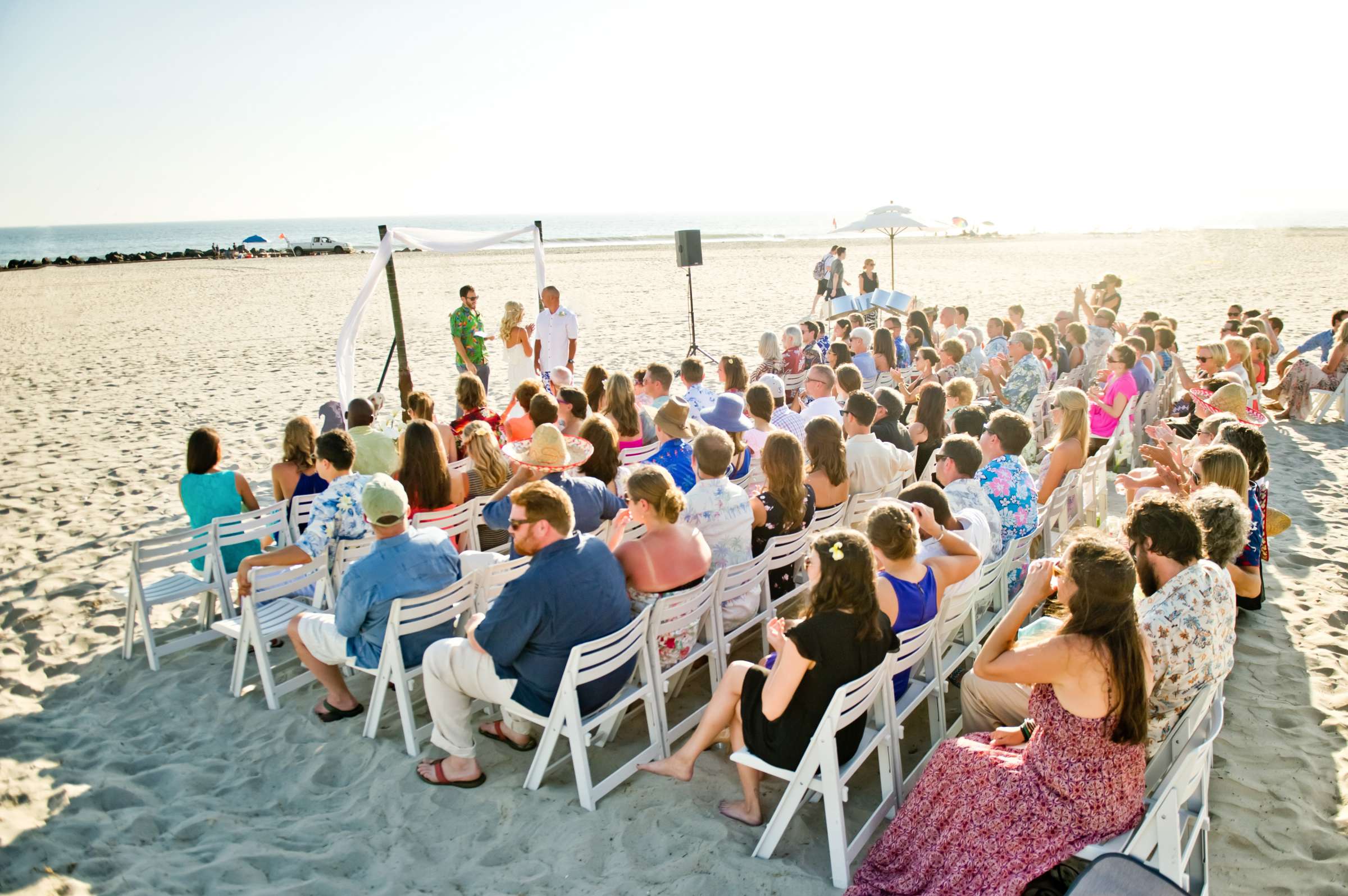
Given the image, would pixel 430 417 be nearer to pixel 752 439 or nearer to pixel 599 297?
pixel 752 439

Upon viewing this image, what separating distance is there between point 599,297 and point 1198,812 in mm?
21835

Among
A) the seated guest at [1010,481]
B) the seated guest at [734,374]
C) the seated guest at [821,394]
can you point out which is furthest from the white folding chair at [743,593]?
the seated guest at [734,374]

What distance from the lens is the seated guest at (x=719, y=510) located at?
4137mm

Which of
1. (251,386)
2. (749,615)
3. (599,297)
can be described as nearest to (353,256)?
(599,297)

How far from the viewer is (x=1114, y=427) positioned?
7055mm

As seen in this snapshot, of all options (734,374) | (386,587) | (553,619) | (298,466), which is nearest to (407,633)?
(386,587)

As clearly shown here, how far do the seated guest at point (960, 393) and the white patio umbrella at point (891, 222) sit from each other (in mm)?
8327

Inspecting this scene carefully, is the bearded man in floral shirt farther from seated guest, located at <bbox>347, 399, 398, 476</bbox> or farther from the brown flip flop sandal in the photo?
the brown flip flop sandal

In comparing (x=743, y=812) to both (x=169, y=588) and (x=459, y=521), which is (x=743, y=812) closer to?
(x=459, y=521)

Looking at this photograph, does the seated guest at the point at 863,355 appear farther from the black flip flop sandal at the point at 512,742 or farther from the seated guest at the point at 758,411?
the black flip flop sandal at the point at 512,742

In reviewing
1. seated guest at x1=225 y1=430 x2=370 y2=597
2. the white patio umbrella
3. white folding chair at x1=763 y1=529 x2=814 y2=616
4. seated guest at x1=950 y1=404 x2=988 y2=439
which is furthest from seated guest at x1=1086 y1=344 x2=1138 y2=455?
the white patio umbrella

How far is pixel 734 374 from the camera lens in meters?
7.47

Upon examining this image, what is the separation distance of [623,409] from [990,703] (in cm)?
364

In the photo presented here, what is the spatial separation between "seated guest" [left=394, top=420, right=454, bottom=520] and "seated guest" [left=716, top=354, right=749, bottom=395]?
3.12 metres
